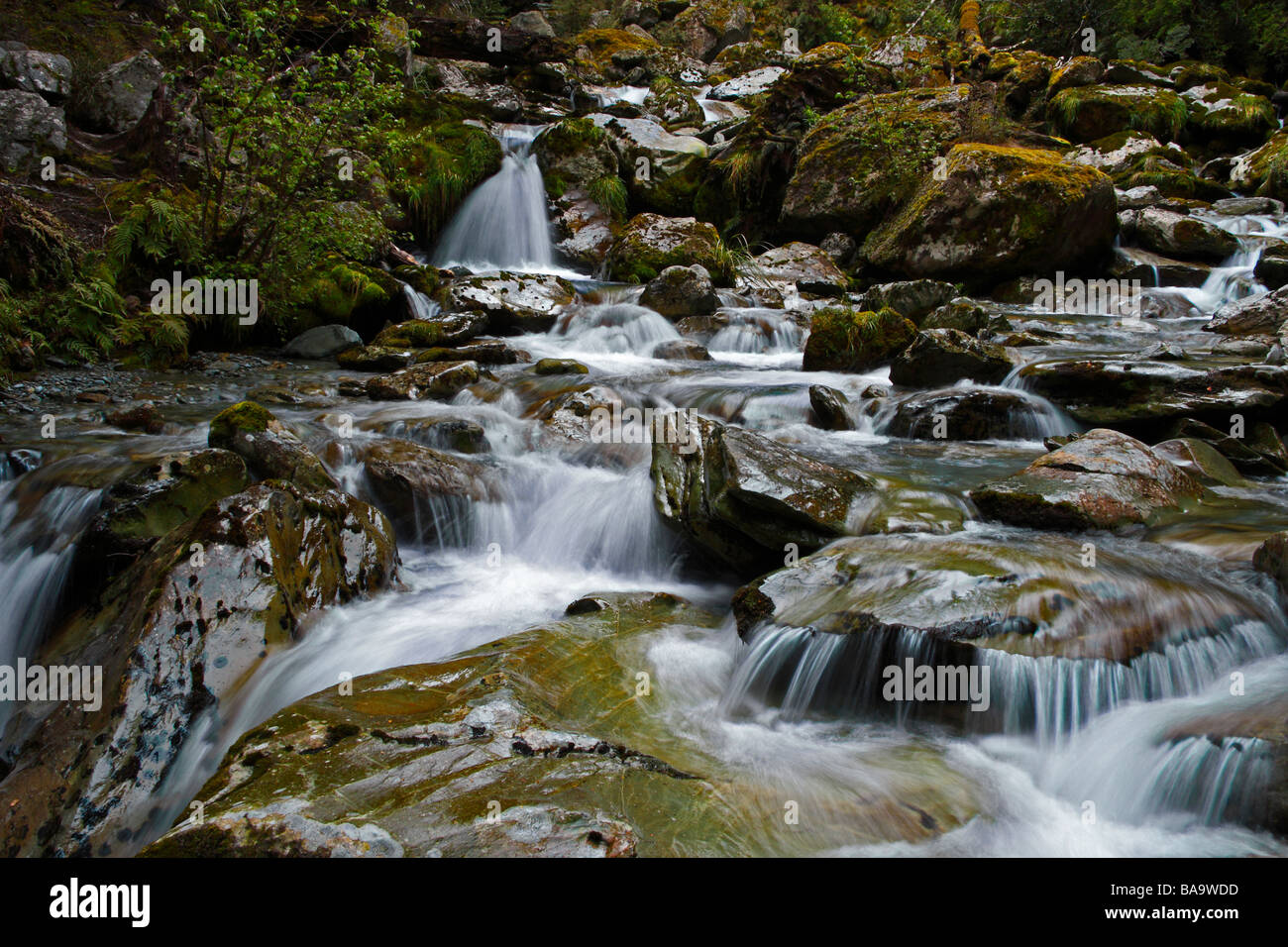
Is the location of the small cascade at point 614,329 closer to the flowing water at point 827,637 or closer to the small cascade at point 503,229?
the flowing water at point 827,637

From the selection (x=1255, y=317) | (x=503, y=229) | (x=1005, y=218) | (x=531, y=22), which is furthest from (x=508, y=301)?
(x=531, y=22)

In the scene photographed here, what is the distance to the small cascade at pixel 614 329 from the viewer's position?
11523mm

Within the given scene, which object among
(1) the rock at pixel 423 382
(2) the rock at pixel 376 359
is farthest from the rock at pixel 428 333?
(1) the rock at pixel 423 382

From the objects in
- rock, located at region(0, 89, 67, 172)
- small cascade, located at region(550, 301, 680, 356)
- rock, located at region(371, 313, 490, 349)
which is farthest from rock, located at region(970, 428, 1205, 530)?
rock, located at region(0, 89, 67, 172)

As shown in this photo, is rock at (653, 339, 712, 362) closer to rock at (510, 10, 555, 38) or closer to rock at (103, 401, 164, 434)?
rock at (103, 401, 164, 434)

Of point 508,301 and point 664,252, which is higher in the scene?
point 664,252

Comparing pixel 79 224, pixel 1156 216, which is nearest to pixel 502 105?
pixel 79 224

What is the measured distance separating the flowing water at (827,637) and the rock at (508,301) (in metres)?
3.86

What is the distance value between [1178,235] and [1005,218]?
371cm

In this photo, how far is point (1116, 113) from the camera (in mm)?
18328

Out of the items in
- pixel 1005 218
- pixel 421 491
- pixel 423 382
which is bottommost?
pixel 421 491

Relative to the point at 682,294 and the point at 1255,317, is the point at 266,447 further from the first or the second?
the point at 1255,317
